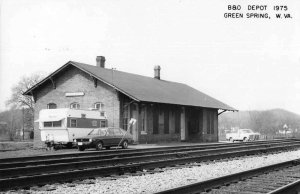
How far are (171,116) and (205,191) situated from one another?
2516 cm

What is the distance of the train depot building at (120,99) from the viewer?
29016mm

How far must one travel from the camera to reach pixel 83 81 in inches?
1211

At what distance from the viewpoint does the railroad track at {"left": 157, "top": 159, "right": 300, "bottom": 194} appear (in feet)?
25.6

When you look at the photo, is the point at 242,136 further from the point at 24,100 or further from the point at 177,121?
the point at 24,100

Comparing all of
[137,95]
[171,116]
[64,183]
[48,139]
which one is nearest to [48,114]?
[48,139]

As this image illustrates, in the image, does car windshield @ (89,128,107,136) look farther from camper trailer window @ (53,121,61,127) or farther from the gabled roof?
the gabled roof

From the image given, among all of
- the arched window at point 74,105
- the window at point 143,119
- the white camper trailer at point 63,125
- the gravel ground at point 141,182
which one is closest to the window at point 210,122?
the window at point 143,119

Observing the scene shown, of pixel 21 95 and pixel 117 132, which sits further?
pixel 21 95

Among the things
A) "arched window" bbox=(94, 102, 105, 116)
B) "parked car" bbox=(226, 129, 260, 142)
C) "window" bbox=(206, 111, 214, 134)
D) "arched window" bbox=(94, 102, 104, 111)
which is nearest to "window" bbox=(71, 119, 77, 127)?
"arched window" bbox=(94, 102, 105, 116)

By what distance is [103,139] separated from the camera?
22.4m

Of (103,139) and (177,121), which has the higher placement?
(177,121)

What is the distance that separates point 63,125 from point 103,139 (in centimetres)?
310

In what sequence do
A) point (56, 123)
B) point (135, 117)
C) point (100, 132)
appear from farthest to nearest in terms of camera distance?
1. point (135, 117)
2. point (56, 123)
3. point (100, 132)

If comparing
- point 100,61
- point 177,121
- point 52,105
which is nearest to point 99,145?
point 52,105
